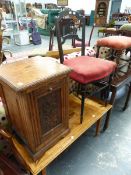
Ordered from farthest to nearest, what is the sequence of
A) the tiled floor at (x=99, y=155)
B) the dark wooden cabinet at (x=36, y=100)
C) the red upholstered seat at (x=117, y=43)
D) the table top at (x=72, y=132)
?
the red upholstered seat at (x=117, y=43) → the tiled floor at (x=99, y=155) → the table top at (x=72, y=132) → the dark wooden cabinet at (x=36, y=100)

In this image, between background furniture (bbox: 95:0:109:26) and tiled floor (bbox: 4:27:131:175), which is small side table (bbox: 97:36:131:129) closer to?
tiled floor (bbox: 4:27:131:175)

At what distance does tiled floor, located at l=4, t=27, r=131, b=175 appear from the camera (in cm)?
128

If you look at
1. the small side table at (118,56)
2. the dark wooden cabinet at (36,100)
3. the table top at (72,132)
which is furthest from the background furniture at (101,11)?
the dark wooden cabinet at (36,100)

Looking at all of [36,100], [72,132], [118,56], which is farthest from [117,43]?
[36,100]

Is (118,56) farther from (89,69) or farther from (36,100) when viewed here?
(36,100)

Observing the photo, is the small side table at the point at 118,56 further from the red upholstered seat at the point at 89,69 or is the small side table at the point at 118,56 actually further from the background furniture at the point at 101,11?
the background furniture at the point at 101,11

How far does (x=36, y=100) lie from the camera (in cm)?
82

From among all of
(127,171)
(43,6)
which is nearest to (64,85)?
(127,171)

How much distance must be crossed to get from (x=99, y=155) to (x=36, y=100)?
937 mm

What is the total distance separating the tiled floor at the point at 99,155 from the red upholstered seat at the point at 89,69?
28.4 inches

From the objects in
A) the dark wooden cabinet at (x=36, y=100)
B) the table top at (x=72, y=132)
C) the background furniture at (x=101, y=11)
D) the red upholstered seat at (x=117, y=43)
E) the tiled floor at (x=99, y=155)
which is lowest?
the tiled floor at (x=99, y=155)

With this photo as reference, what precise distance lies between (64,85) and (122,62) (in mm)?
1123

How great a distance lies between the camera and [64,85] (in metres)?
0.95

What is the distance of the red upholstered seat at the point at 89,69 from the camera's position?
1.11 metres
